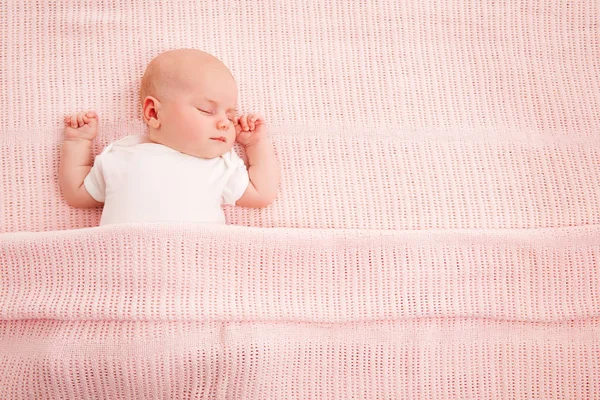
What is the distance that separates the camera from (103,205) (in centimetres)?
135

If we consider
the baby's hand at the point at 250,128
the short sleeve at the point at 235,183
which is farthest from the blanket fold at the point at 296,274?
the baby's hand at the point at 250,128

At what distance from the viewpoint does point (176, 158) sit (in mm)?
1304

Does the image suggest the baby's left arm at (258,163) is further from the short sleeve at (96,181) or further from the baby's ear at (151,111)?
the short sleeve at (96,181)

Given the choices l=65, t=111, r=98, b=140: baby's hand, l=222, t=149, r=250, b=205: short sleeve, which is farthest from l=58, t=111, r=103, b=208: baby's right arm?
l=222, t=149, r=250, b=205: short sleeve

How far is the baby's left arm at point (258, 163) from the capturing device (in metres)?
1.33

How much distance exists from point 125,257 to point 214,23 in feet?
2.05

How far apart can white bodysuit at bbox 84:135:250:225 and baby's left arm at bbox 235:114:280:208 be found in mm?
21

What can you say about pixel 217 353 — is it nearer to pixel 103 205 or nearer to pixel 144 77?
pixel 103 205

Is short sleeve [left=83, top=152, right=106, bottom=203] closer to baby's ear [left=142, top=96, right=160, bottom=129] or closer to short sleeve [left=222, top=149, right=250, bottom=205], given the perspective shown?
baby's ear [left=142, top=96, right=160, bottom=129]

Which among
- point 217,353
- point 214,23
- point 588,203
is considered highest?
point 214,23

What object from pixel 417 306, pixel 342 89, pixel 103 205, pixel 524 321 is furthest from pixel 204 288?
pixel 524 321

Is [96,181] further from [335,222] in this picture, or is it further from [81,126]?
[335,222]

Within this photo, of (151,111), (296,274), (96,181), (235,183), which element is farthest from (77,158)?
(296,274)

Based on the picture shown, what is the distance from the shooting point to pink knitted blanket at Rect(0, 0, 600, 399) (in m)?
1.18
